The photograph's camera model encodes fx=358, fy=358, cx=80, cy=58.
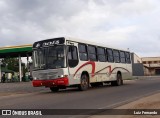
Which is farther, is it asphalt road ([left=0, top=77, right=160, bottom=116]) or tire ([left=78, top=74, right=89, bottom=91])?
tire ([left=78, top=74, right=89, bottom=91])

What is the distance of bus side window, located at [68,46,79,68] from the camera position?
2086 centimetres

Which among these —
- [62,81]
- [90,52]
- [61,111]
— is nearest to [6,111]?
[61,111]

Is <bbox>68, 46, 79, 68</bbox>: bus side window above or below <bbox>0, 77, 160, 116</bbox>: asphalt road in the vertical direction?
above

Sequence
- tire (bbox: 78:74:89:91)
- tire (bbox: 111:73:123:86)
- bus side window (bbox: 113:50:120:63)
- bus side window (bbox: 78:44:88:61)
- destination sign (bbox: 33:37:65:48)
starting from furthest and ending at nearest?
tire (bbox: 111:73:123:86) → bus side window (bbox: 113:50:120:63) → bus side window (bbox: 78:44:88:61) → tire (bbox: 78:74:89:91) → destination sign (bbox: 33:37:65:48)

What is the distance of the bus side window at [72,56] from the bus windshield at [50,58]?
0.46 meters

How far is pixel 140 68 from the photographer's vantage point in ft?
262

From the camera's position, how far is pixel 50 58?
2078 cm

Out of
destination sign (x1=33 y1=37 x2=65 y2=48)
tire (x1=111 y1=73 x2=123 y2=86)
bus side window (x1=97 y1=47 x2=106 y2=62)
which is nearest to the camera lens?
destination sign (x1=33 y1=37 x2=65 y2=48)

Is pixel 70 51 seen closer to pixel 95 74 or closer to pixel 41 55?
pixel 41 55

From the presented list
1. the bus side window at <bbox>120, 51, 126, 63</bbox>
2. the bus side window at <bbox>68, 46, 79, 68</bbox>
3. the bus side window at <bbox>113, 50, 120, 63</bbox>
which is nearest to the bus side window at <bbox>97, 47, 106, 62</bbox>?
the bus side window at <bbox>113, 50, 120, 63</bbox>

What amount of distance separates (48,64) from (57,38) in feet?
Answer: 5.29

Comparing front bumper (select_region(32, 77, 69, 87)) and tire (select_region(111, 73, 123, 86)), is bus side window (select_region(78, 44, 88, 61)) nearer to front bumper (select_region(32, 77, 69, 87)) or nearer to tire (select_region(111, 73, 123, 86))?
front bumper (select_region(32, 77, 69, 87))

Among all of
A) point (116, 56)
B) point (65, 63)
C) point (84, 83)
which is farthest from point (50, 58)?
point (116, 56)

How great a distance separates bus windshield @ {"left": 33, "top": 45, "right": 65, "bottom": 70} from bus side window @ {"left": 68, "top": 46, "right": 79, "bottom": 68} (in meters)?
0.46
